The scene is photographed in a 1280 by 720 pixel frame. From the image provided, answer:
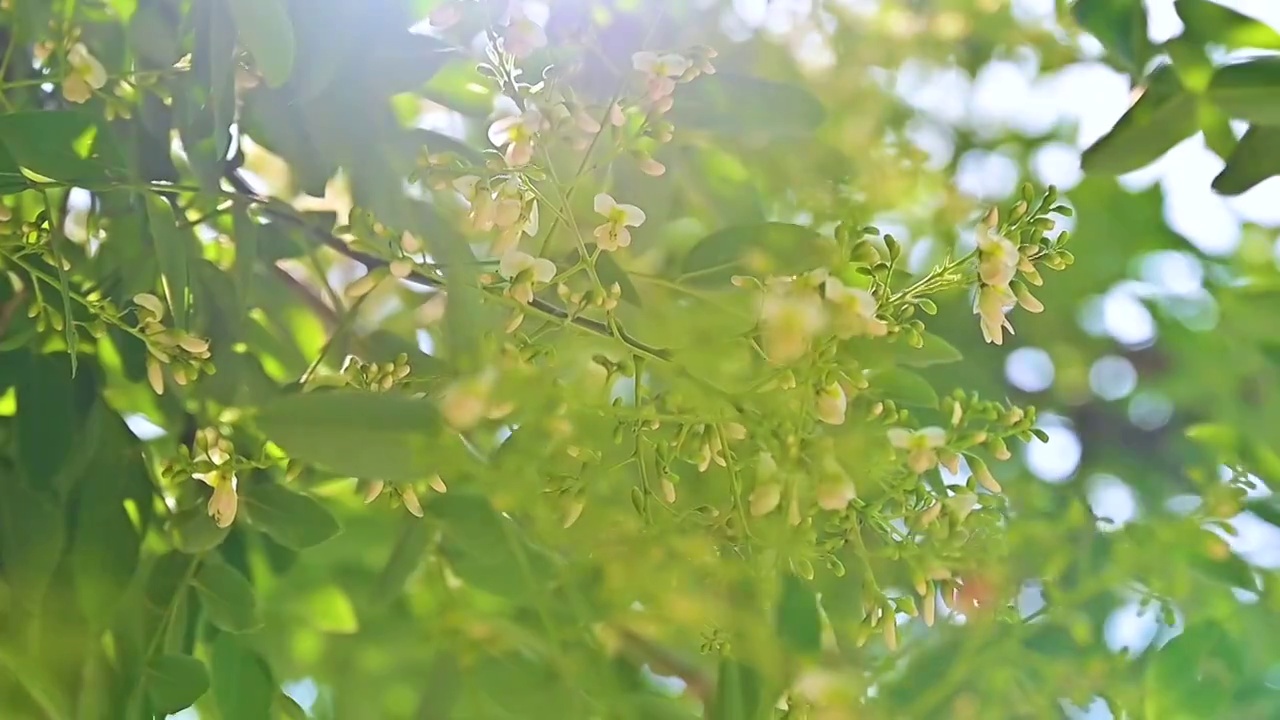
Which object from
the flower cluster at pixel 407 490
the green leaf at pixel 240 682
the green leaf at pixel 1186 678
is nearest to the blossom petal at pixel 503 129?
the flower cluster at pixel 407 490

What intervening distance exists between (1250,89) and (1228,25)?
0.08 feet

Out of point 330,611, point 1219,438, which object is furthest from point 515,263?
point 1219,438

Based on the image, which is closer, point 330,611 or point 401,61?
point 401,61

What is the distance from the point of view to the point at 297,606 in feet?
1.48

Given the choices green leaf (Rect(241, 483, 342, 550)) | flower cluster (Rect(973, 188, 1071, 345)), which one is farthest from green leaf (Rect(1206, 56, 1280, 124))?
green leaf (Rect(241, 483, 342, 550))

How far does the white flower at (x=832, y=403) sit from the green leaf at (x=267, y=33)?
170 mm

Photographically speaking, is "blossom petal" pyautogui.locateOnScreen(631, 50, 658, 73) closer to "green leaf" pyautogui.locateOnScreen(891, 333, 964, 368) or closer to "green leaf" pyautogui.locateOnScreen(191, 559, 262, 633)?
"green leaf" pyautogui.locateOnScreen(891, 333, 964, 368)

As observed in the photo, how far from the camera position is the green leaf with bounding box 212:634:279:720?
1.22ft

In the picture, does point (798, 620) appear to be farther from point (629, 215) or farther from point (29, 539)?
point (29, 539)

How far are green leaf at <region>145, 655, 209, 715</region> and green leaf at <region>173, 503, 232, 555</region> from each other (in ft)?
0.12

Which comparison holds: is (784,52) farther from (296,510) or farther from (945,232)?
(296,510)

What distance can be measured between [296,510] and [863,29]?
0.34 metres

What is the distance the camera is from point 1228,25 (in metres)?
0.36

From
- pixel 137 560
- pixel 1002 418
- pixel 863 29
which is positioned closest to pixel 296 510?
pixel 137 560
